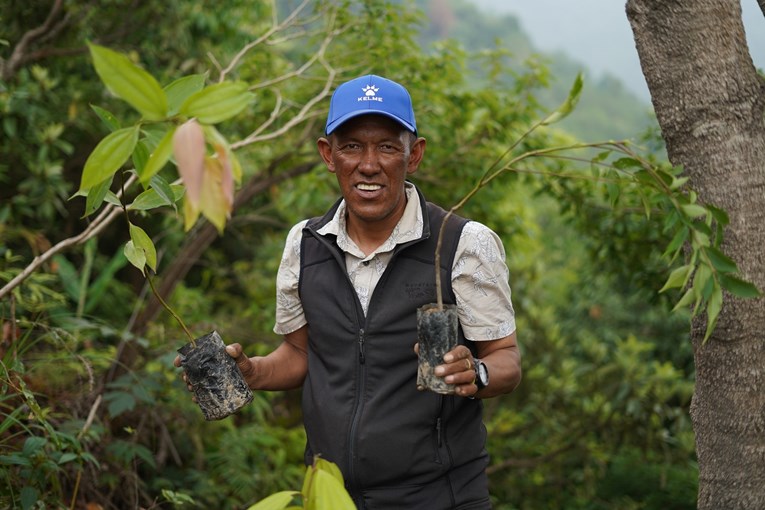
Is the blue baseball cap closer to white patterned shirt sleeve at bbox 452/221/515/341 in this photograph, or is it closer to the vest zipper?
white patterned shirt sleeve at bbox 452/221/515/341

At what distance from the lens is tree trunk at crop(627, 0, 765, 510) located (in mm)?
2035

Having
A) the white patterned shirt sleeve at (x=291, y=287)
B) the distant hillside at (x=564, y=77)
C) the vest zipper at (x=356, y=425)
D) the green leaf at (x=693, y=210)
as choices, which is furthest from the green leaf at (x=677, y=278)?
the distant hillside at (x=564, y=77)

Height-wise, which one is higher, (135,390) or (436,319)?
(436,319)

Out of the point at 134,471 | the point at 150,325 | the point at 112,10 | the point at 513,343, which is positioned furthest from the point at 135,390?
the point at 112,10

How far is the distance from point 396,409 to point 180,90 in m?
1.08

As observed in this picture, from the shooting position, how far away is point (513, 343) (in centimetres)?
221

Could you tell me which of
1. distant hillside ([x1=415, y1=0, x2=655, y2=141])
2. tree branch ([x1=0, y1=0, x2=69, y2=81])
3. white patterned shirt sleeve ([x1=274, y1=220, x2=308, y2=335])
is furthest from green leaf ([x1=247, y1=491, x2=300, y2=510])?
distant hillside ([x1=415, y1=0, x2=655, y2=141])

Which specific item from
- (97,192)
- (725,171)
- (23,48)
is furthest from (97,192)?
(23,48)

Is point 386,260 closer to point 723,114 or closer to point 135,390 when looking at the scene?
point 723,114

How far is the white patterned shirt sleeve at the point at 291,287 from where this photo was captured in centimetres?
240

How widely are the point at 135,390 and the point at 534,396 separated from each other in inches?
141

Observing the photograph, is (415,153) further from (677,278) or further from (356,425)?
(677,278)

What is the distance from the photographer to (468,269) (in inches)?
84.7

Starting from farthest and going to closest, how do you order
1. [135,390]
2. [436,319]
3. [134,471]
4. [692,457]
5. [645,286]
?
[692,457]
[645,286]
[134,471]
[135,390]
[436,319]
